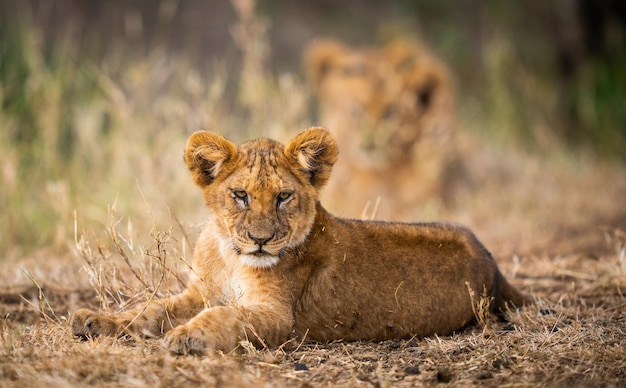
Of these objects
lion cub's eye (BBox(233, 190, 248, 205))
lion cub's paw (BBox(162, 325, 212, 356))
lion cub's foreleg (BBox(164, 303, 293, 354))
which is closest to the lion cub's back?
lion cub's foreleg (BBox(164, 303, 293, 354))

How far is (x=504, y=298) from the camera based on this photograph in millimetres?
4441

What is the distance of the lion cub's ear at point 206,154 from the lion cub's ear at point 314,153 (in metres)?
0.28

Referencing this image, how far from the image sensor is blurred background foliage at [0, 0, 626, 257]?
6797mm

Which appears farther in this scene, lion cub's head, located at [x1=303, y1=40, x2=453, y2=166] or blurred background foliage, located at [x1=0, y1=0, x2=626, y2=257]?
lion cub's head, located at [x1=303, y1=40, x2=453, y2=166]

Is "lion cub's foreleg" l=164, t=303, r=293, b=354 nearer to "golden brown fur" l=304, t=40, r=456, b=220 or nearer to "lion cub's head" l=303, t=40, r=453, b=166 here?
"golden brown fur" l=304, t=40, r=456, b=220

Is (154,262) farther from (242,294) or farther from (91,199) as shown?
(91,199)

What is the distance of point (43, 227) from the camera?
645 cm

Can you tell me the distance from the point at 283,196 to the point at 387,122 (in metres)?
4.89

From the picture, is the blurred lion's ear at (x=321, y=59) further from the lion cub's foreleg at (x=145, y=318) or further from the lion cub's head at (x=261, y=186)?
the lion cub's foreleg at (x=145, y=318)

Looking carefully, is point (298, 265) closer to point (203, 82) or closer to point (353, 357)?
point (353, 357)

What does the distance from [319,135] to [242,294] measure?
79 cm

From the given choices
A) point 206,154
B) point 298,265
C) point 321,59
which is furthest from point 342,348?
point 321,59

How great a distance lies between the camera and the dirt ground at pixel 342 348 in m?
3.10

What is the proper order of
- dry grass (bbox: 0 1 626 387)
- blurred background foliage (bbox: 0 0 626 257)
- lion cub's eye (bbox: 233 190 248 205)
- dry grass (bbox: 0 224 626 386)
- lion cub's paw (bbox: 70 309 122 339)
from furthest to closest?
blurred background foliage (bbox: 0 0 626 257) → lion cub's eye (bbox: 233 190 248 205) → lion cub's paw (bbox: 70 309 122 339) → dry grass (bbox: 0 1 626 387) → dry grass (bbox: 0 224 626 386)
